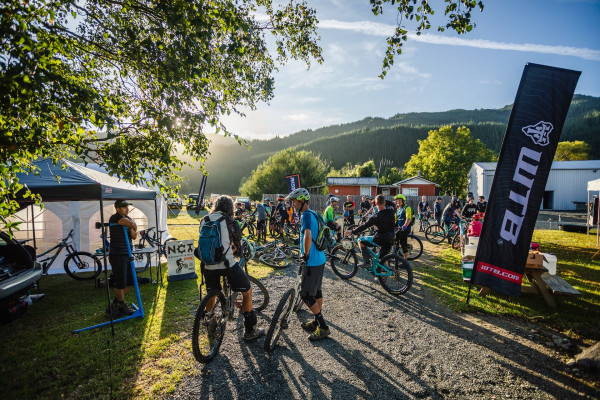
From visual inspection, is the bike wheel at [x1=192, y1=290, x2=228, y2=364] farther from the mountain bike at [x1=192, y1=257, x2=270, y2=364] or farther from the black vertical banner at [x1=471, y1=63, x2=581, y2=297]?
the black vertical banner at [x1=471, y1=63, x2=581, y2=297]

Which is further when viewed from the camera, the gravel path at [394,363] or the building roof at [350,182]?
the building roof at [350,182]

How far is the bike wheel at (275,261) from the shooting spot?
8.69m

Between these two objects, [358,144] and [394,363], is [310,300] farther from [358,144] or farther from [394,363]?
[358,144]

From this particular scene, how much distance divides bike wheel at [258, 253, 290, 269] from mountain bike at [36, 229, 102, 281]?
4.66 m

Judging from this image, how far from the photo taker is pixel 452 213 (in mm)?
11711

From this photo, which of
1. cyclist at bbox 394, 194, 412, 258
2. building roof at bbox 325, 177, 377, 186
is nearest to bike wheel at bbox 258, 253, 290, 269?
cyclist at bbox 394, 194, 412, 258

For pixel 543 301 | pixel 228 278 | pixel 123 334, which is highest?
pixel 228 278

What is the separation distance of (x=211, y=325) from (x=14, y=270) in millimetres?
4566

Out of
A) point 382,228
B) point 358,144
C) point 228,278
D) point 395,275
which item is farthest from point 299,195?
point 358,144

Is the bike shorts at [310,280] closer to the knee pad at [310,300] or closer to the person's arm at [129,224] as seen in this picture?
the knee pad at [310,300]

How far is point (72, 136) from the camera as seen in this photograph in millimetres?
3635

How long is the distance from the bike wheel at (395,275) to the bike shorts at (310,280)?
2.71 metres

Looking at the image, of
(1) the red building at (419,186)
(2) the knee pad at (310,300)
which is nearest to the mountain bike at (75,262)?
(2) the knee pad at (310,300)

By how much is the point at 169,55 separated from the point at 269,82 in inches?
106
